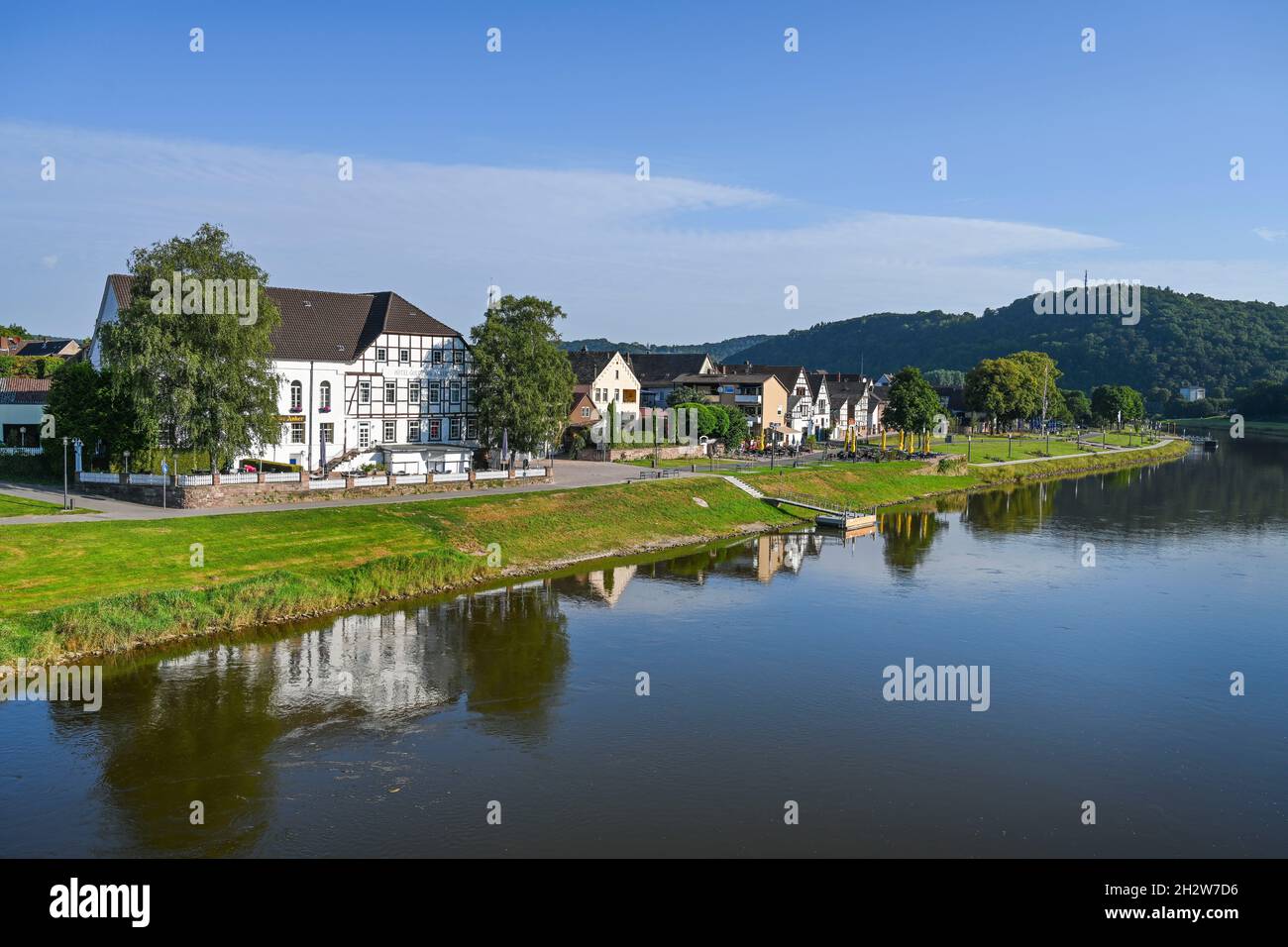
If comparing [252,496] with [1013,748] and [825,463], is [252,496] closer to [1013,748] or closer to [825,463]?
[1013,748]

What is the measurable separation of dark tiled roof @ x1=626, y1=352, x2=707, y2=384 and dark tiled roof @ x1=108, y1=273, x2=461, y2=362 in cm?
4686

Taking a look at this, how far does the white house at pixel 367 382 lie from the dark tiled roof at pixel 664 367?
4579cm

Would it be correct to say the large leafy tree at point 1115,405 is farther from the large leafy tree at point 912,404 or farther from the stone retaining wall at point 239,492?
A: the stone retaining wall at point 239,492

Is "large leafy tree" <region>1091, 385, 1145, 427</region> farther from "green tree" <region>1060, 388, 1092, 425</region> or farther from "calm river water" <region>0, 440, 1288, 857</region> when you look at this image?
"calm river water" <region>0, 440, 1288, 857</region>

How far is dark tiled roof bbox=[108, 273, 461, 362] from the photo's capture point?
207 ft

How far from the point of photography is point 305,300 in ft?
218

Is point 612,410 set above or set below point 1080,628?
above

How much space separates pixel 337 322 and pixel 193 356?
67.6 ft

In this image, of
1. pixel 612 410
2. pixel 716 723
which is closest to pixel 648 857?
pixel 716 723

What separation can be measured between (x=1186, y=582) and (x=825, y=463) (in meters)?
41.1

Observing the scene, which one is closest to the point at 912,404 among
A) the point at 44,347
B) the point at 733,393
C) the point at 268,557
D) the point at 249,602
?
the point at 733,393

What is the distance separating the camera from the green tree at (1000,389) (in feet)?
416

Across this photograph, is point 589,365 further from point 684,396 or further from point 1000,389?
point 1000,389
